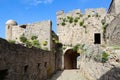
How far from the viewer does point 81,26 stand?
2428 cm

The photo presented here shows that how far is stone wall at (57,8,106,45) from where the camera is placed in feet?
78.9

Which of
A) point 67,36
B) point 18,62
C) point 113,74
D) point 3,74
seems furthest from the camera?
point 67,36

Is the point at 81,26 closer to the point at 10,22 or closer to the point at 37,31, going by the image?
the point at 37,31

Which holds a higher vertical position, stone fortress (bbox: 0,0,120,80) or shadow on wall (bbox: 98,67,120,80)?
stone fortress (bbox: 0,0,120,80)

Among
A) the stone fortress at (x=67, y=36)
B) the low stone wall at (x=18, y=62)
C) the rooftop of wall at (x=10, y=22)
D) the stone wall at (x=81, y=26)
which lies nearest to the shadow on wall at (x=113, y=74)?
the stone fortress at (x=67, y=36)

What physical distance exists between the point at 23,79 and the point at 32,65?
6.99 feet

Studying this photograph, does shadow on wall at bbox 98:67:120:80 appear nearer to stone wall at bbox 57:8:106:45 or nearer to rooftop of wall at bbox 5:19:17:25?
stone wall at bbox 57:8:106:45

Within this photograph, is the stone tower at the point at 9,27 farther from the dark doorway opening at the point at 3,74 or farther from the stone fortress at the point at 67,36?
the dark doorway opening at the point at 3,74

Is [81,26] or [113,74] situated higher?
[81,26]

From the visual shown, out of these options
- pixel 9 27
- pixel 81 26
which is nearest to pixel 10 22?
pixel 9 27

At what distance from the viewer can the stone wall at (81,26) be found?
24.1 meters

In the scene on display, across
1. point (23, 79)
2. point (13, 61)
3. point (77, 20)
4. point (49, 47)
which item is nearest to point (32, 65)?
point (23, 79)

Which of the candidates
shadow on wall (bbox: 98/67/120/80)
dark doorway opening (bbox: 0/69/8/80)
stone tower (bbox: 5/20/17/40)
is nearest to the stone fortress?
stone tower (bbox: 5/20/17/40)

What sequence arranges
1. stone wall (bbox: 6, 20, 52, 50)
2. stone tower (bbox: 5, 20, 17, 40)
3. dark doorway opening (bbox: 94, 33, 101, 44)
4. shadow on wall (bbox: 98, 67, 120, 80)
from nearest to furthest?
shadow on wall (bbox: 98, 67, 120, 80) < stone wall (bbox: 6, 20, 52, 50) < stone tower (bbox: 5, 20, 17, 40) < dark doorway opening (bbox: 94, 33, 101, 44)
